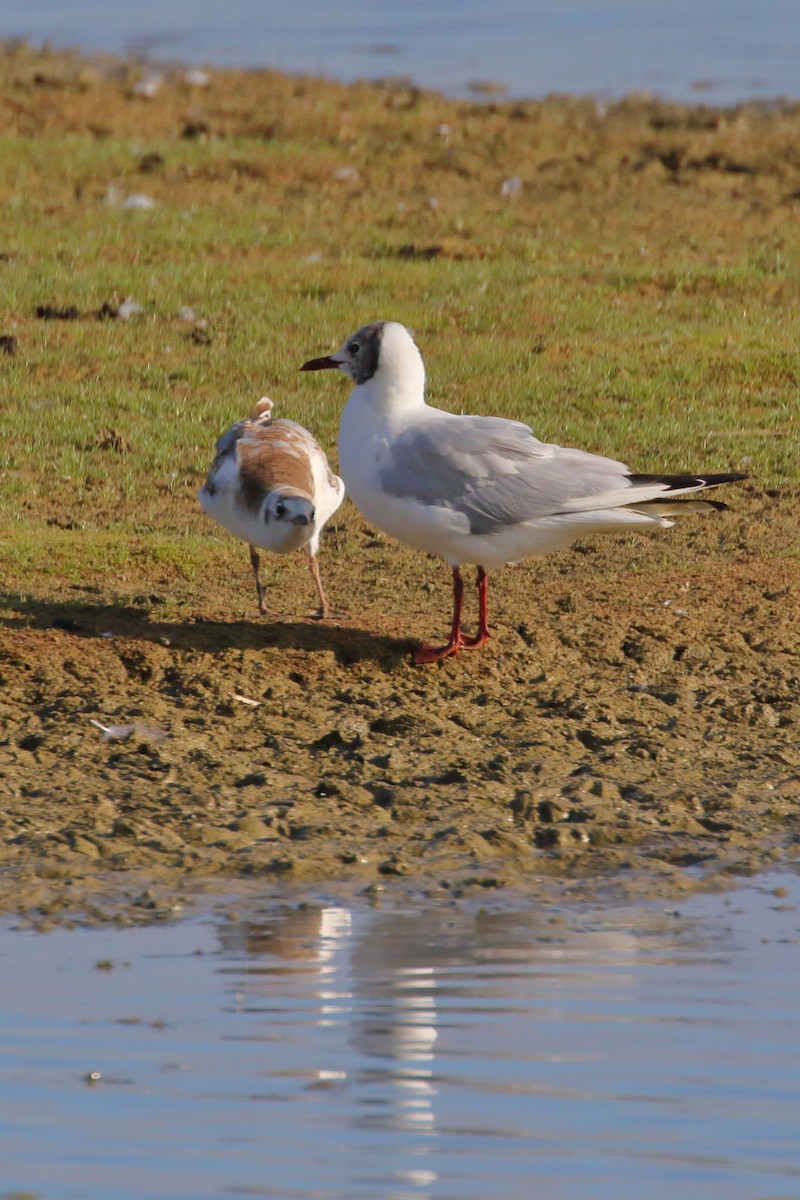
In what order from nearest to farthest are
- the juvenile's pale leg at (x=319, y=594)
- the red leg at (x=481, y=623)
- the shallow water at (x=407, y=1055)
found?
the shallow water at (x=407, y=1055)
the red leg at (x=481, y=623)
the juvenile's pale leg at (x=319, y=594)

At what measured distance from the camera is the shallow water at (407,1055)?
3.88m

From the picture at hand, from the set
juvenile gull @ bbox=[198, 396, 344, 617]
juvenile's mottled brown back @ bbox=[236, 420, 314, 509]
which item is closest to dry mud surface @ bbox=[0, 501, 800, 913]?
juvenile gull @ bbox=[198, 396, 344, 617]

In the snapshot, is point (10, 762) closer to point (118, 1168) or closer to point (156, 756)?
point (156, 756)

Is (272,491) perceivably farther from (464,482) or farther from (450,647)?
(450,647)

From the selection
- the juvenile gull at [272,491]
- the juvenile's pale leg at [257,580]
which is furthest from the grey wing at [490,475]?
the juvenile's pale leg at [257,580]

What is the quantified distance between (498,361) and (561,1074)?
25.7 feet

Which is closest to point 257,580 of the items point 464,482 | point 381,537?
point 464,482

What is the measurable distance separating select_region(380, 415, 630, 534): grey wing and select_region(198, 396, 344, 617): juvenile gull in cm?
45

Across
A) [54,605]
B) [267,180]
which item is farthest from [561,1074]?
[267,180]

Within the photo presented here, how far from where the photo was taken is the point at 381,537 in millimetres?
9188

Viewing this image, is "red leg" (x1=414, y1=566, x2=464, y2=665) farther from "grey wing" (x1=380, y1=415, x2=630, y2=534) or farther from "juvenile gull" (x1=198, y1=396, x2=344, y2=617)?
"juvenile gull" (x1=198, y1=396, x2=344, y2=617)

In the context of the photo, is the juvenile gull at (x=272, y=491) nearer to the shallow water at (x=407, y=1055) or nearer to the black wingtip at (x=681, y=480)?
the black wingtip at (x=681, y=480)

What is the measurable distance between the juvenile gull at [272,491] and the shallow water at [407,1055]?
96.4 inches

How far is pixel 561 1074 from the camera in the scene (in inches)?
168
